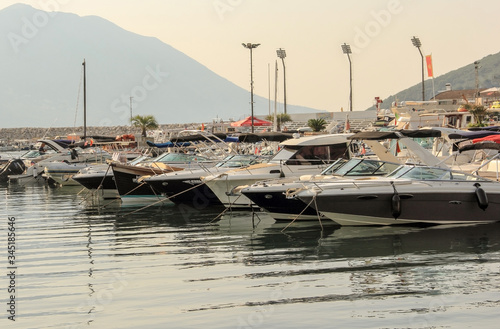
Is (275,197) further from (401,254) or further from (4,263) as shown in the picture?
(4,263)

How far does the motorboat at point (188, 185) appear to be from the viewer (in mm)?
26258

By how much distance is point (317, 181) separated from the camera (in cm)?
1955

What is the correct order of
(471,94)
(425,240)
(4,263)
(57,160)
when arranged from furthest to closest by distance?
(471,94), (57,160), (425,240), (4,263)

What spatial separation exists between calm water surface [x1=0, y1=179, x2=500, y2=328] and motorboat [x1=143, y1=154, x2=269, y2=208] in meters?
3.44

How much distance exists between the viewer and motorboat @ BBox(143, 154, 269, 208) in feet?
86.1

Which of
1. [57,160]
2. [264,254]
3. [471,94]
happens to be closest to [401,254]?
[264,254]

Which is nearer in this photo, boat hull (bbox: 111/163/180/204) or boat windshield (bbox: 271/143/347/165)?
boat windshield (bbox: 271/143/347/165)

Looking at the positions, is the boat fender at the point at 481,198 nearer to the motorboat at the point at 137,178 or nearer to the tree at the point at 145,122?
the motorboat at the point at 137,178

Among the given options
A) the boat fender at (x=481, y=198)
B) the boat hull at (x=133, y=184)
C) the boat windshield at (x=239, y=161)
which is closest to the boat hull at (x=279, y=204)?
the boat fender at (x=481, y=198)

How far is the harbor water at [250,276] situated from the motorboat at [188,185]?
3.46 m

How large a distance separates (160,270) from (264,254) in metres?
2.66

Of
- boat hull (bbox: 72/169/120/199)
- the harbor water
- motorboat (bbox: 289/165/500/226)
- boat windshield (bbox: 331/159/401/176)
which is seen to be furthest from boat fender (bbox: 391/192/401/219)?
boat hull (bbox: 72/169/120/199)

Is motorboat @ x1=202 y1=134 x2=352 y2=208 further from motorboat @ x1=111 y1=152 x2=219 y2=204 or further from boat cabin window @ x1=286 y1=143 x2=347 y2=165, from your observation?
motorboat @ x1=111 y1=152 x2=219 y2=204

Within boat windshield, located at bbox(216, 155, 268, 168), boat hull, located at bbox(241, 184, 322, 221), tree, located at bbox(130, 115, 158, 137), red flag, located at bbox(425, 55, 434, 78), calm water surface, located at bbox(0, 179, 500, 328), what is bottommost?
calm water surface, located at bbox(0, 179, 500, 328)
